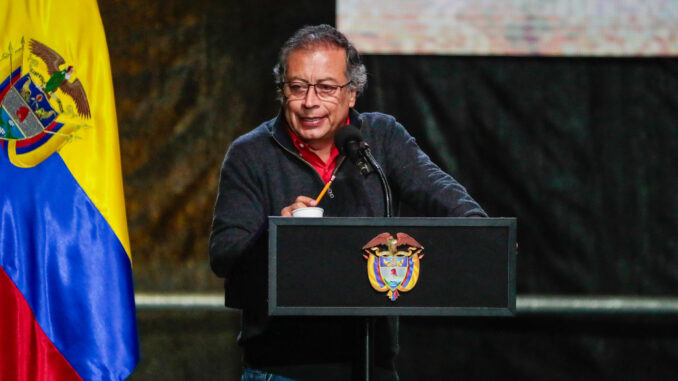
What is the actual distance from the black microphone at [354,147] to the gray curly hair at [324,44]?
33cm

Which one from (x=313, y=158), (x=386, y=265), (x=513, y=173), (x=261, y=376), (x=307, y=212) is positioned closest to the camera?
(x=386, y=265)

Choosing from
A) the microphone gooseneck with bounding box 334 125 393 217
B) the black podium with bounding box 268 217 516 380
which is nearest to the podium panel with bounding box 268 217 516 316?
the black podium with bounding box 268 217 516 380

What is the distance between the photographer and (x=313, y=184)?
232 cm

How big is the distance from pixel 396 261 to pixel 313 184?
55 centimetres

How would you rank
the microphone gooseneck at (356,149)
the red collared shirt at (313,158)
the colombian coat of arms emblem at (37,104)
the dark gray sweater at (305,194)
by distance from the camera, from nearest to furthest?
the microphone gooseneck at (356,149), the dark gray sweater at (305,194), the red collared shirt at (313,158), the colombian coat of arms emblem at (37,104)

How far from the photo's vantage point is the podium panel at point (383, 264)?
183cm

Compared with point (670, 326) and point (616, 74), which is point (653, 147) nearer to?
point (616, 74)

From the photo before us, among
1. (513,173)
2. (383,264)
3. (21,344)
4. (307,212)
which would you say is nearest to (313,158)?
(307,212)

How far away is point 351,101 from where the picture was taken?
2.42 metres

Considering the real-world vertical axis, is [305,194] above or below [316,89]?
below

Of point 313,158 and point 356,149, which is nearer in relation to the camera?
point 356,149

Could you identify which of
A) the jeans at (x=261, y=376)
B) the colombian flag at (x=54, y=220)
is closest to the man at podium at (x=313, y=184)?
the jeans at (x=261, y=376)

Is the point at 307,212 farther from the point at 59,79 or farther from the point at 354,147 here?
the point at 59,79

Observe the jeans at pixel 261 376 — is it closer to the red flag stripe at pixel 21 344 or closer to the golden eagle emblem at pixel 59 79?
the red flag stripe at pixel 21 344
